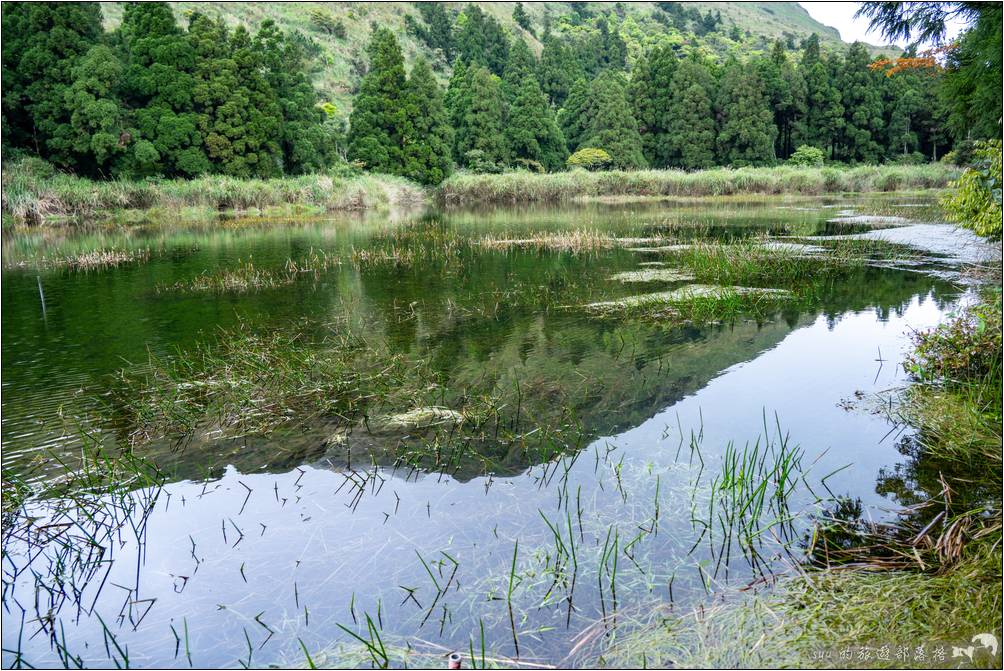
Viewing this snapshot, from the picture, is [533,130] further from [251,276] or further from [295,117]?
[251,276]

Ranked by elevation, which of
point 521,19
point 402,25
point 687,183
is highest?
point 521,19

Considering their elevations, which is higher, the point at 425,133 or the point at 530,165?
the point at 425,133

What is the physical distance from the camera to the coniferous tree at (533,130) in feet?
136

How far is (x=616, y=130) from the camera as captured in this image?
4262 cm

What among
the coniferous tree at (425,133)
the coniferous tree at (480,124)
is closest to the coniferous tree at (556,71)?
the coniferous tree at (480,124)

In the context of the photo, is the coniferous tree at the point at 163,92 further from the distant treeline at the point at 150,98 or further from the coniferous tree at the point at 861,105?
the coniferous tree at the point at 861,105

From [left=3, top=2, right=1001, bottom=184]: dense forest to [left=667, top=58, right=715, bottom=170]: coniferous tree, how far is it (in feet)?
0.29

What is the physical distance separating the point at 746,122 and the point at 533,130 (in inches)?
494

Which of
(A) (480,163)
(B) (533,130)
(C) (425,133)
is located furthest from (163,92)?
(B) (533,130)

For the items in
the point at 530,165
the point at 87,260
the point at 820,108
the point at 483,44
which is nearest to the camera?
the point at 87,260

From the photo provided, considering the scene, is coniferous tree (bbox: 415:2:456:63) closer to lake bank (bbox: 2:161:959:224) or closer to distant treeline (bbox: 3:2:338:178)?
lake bank (bbox: 2:161:959:224)

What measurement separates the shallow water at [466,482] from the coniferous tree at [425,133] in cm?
2720

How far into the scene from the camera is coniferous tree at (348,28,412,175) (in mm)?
35375

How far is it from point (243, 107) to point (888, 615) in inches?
1223
